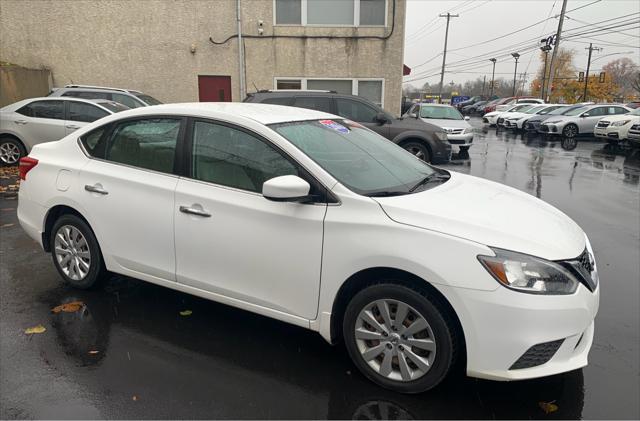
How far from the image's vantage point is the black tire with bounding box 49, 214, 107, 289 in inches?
160

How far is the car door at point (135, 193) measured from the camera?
3.64 m

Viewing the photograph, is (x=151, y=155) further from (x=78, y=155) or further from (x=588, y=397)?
(x=588, y=397)

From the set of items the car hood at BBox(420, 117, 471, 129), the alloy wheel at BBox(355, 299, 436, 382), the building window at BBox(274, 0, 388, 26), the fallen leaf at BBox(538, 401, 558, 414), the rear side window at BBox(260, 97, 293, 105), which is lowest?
the fallen leaf at BBox(538, 401, 558, 414)

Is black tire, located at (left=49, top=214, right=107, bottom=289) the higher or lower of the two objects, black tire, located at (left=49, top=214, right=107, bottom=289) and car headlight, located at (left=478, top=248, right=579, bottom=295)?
the lower

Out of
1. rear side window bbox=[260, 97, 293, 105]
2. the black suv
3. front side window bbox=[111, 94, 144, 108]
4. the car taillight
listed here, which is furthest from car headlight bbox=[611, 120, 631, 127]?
the car taillight

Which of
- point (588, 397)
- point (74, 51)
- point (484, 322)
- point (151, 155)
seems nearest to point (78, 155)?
point (151, 155)

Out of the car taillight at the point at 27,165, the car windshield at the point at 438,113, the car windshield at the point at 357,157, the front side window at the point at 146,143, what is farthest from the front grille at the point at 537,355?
the car windshield at the point at 438,113

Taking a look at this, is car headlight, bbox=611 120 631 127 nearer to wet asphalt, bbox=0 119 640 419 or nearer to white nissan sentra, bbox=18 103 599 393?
wet asphalt, bbox=0 119 640 419

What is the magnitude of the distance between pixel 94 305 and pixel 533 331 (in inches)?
132

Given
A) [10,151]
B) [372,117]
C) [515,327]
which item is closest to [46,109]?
[10,151]

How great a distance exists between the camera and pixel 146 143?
12.7 feet

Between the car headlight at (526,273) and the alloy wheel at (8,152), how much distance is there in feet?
35.8

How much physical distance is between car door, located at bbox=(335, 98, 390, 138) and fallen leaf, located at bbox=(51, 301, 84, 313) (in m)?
7.41

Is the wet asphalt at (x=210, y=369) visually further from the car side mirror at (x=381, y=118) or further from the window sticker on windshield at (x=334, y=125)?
the car side mirror at (x=381, y=118)
